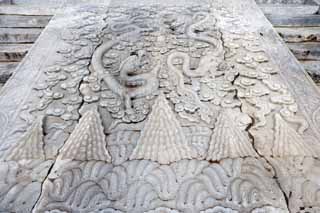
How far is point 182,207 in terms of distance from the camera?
1238 mm

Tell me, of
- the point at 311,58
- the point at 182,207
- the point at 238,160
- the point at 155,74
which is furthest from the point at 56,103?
the point at 311,58

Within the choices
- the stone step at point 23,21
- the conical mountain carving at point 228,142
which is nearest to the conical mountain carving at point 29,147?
the conical mountain carving at point 228,142

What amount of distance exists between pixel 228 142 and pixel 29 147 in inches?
43.0

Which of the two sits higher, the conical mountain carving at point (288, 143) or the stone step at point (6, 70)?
the stone step at point (6, 70)

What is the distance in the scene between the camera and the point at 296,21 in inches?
121

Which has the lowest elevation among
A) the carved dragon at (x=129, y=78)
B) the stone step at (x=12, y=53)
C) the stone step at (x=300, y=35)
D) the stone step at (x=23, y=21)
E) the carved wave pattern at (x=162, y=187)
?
the carved wave pattern at (x=162, y=187)

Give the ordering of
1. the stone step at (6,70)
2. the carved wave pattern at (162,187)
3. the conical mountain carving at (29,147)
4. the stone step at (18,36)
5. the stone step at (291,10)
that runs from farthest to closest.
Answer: the stone step at (291,10) → the stone step at (18,36) → the stone step at (6,70) → the conical mountain carving at (29,147) → the carved wave pattern at (162,187)

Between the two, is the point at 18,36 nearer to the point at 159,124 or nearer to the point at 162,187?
the point at 159,124

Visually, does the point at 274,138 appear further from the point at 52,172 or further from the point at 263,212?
the point at 52,172

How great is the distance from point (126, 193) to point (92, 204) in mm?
162

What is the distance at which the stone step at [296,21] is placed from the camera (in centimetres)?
305

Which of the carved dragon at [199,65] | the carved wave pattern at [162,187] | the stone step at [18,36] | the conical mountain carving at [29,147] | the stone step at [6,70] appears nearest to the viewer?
the carved wave pattern at [162,187]

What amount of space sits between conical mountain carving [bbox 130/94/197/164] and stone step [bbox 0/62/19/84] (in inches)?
55.7

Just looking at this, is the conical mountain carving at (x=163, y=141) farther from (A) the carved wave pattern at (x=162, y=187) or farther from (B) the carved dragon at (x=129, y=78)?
(B) the carved dragon at (x=129, y=78)
